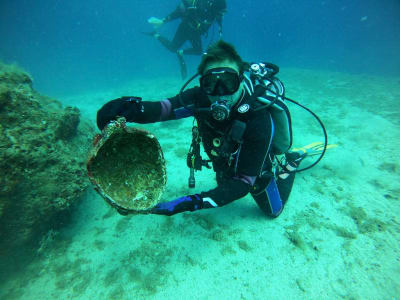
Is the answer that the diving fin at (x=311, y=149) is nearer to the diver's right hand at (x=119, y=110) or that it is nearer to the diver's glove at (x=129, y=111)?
the diver's glove at (x=129, y=111)

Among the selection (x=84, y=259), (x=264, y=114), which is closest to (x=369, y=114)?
(x=264, y=114)

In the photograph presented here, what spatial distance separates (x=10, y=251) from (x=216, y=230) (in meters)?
3.17

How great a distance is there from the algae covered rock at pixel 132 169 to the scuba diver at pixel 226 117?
8.9 inches

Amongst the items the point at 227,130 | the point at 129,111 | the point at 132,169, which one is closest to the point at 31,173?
the point at 132,169

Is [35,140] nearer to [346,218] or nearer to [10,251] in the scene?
[10,251]

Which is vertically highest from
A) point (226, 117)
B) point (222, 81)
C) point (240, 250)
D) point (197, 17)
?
point (197, 17)

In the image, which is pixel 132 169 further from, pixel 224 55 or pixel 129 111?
pixel 224 55

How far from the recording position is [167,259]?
2.78 metres

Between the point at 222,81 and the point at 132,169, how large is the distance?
1530mm

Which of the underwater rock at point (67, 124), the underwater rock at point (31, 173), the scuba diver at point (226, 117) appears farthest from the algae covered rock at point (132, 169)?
the underwater rock at point (67, 124)

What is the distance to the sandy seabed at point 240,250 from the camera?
245 centimetres

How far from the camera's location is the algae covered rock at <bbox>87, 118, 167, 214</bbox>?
74.8 inches

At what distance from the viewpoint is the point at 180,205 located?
226 cm

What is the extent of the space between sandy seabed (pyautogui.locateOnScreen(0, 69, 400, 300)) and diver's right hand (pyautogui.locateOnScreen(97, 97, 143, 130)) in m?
1.95
